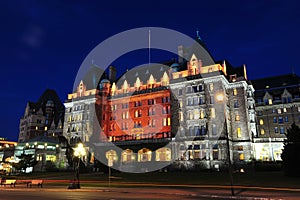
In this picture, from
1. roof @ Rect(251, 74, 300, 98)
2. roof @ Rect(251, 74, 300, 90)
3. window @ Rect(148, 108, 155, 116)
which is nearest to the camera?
window @ Rect(148, 108, 155, 116)

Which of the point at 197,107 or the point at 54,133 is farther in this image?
the point at 54,133

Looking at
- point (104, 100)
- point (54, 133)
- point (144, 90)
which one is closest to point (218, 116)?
point (144, 90)

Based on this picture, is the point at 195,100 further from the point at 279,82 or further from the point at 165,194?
the point at 165,194

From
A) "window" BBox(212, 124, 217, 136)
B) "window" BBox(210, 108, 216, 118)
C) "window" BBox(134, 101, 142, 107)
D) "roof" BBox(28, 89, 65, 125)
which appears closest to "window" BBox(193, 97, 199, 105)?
"window" BBox(210, 108, 216, 118)

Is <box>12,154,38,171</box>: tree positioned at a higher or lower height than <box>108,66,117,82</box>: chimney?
lower

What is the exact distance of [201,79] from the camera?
6250 centimetres

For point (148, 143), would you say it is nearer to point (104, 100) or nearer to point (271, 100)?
point (104, 100)

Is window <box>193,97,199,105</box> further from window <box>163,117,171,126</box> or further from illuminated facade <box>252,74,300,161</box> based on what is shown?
illuminated facade <box>252,74,300,161</box>

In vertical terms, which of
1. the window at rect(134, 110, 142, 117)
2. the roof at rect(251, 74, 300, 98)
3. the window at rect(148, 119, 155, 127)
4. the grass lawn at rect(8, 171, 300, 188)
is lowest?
the grass lawn at rect(8, 171, 300, 188)

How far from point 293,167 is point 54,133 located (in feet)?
292

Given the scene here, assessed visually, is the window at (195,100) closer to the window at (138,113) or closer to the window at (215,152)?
the window at (215,152)

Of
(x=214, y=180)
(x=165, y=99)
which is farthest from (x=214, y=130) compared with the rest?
(x=214, y=180)

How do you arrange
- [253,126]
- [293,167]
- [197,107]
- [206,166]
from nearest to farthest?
[293,167]
[206,166]
[197,107]
[253,126]

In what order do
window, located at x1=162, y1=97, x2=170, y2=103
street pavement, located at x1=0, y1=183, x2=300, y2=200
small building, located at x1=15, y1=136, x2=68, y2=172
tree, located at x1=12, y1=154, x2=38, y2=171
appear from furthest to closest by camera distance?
small building, located at x1=15, y1=136, x2=68, y2=172, window, located at x1=162, y1=97, x2=170, y2=103, tree, located at x1=12, y1=154, x2=38, y2=171, street pavement, located at x1=0, y1=183, x2=300, y2=200
